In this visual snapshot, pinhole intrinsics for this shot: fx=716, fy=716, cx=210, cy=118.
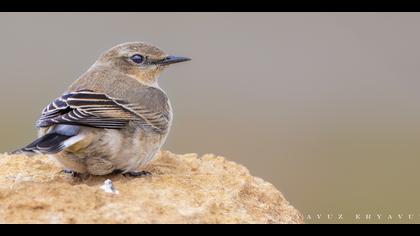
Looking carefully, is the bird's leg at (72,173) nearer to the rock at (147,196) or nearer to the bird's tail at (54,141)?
the rock at (147,196)

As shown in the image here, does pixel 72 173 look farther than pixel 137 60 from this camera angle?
No

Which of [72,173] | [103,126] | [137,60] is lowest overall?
[72,173]

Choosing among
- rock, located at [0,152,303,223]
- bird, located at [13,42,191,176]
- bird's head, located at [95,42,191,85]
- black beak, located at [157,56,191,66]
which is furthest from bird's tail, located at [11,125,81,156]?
black beak, located at [157,56,191,66]

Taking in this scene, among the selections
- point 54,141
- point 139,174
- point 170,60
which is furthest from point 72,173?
point 170,60

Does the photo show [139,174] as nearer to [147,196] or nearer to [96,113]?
[96,113]
